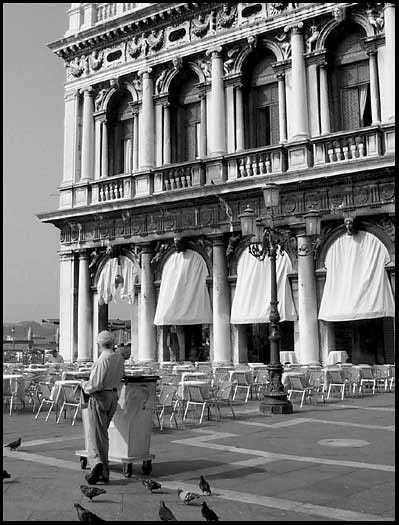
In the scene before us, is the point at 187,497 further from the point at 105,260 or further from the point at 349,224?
the point at 105,260

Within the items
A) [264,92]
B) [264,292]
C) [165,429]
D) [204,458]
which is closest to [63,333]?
[264,292]

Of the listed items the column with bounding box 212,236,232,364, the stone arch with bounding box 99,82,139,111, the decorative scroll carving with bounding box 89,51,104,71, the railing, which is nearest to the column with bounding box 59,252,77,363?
the stone arch with bounding box 99,82,139,111

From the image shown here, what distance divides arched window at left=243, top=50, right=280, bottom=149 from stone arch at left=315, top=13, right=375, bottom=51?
195 cm

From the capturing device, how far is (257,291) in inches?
832

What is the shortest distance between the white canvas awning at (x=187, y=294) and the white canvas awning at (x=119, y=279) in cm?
190

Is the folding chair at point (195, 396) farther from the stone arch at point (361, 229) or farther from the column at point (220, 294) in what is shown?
the column at point (220, 294)

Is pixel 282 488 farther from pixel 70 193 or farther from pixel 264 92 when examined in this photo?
pixel 70 193

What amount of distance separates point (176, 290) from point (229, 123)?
6093 mm

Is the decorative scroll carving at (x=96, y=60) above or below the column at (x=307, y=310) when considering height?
above

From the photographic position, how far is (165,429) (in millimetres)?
11258

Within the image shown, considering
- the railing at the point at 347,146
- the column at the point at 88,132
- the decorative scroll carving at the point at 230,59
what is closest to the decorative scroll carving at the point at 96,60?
the column at the point at 88,132

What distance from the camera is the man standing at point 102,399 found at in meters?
7.25

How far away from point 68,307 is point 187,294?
5804 millimetres

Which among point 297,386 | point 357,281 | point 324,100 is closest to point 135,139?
point 324,100
